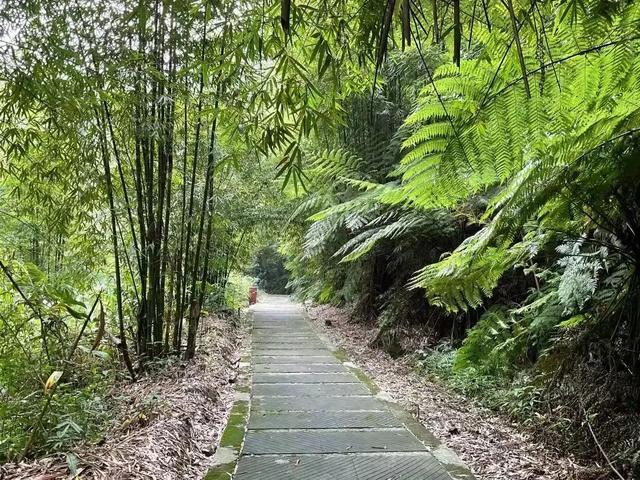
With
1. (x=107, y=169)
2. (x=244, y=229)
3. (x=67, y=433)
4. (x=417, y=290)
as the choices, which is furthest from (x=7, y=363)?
(x=244, y=229)

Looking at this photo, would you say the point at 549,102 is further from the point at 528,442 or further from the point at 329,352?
the point at 329,352

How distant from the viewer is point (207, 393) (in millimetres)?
3777

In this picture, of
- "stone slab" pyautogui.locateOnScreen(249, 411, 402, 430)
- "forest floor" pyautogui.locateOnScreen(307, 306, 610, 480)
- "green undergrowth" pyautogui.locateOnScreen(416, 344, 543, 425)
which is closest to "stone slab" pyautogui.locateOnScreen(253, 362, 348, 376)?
"forest floor" pyautogui.locateOnScreen(307, 306, 610, 480)

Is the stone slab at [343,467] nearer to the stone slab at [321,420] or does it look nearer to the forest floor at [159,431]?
the forest floor at [159,431]

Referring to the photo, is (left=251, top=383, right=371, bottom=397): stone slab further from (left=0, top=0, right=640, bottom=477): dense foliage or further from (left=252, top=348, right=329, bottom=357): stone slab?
(left=252, top=348, right=329, bottom=357): stone slab

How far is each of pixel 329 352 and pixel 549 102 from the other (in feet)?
15.2

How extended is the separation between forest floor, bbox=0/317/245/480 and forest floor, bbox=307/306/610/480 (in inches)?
57.2

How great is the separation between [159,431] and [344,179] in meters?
3.18

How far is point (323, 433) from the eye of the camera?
3.19 metres

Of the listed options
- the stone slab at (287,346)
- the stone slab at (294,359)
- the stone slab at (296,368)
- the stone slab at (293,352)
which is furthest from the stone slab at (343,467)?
the stone slab at (287,346)

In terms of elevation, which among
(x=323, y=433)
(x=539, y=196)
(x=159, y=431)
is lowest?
(x=323, y=433)

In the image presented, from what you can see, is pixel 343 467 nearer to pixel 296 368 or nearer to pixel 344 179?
pixel 296 368

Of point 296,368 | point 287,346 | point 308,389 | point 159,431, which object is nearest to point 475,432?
point 308,389

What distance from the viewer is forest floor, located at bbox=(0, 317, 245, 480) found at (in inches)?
84.7
